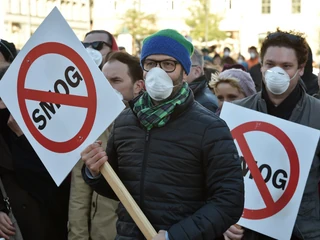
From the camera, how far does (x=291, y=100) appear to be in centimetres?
379

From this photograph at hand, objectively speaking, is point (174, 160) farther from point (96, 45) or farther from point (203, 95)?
point (96, 45)

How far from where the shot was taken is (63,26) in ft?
10.3

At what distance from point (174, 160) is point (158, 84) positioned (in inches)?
13.1

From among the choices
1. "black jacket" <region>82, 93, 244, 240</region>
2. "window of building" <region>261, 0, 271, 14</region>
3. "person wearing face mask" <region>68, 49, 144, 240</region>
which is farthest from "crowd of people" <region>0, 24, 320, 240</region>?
"window of building" <region>261, 0, 271, 14</region>

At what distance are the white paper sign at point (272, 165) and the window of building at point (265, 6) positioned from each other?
59.1 meters

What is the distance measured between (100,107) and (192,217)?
2.07ft

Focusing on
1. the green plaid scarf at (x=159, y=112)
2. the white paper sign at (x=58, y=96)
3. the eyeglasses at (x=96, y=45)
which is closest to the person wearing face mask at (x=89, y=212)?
the white paper sign at (x=58, y=96)

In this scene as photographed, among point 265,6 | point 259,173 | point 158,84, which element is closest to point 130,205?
point 158,84

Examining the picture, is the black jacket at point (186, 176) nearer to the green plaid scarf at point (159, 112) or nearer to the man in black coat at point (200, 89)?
the green plaid scarf at point (159, 112)

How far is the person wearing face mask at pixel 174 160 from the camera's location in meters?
2.95

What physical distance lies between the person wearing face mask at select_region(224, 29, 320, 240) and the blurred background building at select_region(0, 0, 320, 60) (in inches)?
1570

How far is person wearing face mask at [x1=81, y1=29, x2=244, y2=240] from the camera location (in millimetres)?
2949

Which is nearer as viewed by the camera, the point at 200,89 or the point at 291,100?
the point at 291,100

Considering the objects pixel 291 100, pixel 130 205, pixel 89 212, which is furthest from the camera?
pixel 89 212
